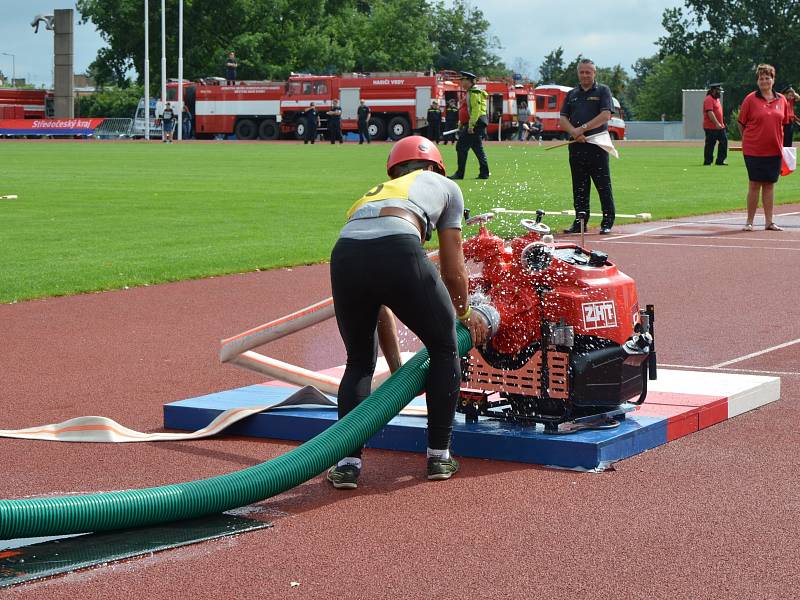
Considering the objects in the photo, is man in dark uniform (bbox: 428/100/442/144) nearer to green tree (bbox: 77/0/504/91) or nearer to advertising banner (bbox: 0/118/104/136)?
advertising banner (bbox: 0/118/104/136)

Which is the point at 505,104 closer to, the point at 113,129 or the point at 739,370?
the point at 113,129

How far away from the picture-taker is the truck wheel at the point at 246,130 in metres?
67.6

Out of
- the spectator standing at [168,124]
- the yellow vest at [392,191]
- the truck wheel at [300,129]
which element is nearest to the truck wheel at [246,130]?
the truck wheel at [300,129]

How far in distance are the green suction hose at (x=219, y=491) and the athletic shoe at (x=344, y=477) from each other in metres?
0.13

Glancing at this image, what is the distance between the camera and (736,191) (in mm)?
25328

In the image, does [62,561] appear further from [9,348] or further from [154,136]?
[154,136]

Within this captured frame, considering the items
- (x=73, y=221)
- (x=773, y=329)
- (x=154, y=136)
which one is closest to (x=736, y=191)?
(x=73, y=221)

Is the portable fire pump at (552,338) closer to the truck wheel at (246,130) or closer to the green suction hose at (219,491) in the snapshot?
the green suction hose at (219,491)

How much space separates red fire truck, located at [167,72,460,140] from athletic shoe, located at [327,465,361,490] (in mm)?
56983

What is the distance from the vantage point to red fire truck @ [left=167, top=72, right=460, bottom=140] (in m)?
63.4

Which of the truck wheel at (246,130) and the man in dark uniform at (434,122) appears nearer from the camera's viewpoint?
the man in dark uniform at (434,122)

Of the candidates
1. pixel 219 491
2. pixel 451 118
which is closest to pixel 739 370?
pixel 219 491

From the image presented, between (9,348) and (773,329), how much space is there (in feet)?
17.8

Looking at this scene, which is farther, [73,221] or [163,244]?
[73,221]
